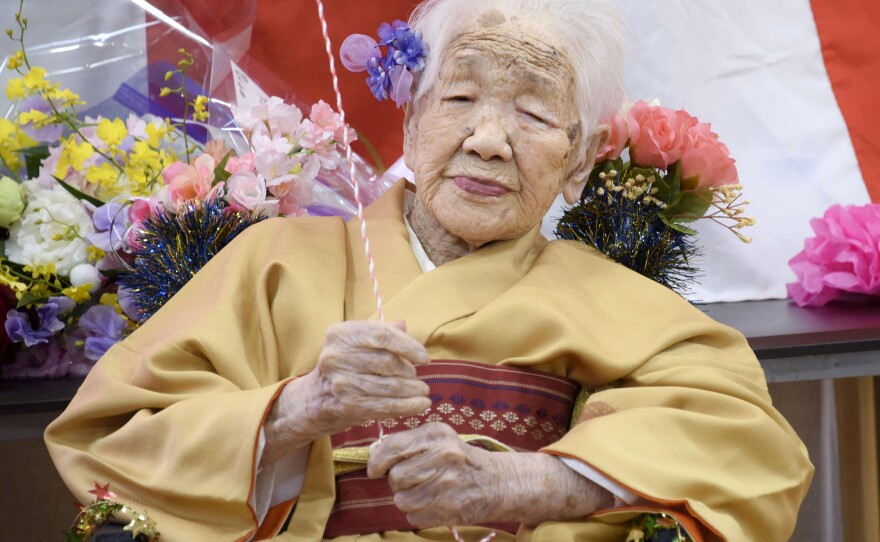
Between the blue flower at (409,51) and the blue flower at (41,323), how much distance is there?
0.78 metres

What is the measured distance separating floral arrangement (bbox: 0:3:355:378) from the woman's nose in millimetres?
421

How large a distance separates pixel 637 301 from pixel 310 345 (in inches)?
21.2

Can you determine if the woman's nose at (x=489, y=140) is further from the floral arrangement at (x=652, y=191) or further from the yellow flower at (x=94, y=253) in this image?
the yellow flower at (x=94, y=253)

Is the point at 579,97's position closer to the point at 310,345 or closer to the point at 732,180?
the point at 732,180

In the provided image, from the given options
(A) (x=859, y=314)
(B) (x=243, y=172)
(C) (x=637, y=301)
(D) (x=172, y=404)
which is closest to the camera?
(D) (x=172, y=404)

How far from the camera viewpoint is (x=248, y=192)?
2111 millimetres

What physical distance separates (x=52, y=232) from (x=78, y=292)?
12cm

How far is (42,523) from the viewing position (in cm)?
271

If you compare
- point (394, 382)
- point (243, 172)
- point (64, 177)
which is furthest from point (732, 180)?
point (64, 177)

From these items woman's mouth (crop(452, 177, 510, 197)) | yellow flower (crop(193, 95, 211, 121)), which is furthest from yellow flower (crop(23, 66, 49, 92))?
woman's mouth (crop(452, 177, 510, 197))

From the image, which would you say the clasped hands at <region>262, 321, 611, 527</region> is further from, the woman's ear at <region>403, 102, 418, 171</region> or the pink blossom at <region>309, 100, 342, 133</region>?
the pink blossom at <region>309, 100, 342, 133</region>

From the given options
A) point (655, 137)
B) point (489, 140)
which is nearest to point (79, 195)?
point (489, 140)

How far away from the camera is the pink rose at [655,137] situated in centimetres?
220

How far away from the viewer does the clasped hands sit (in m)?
1.45
